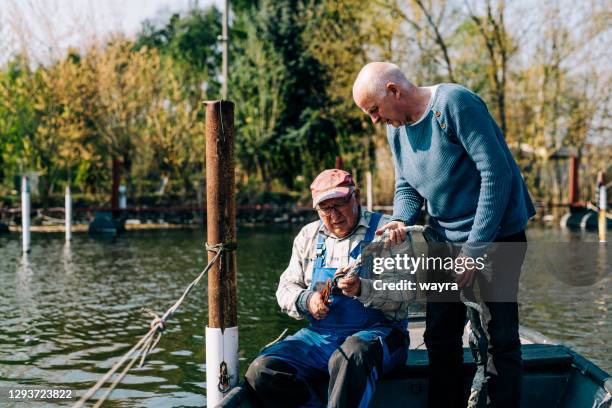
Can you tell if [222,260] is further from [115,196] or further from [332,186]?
[115,196]

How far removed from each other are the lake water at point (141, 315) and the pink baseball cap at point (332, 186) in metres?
2.98

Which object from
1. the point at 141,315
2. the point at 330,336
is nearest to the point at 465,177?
the point at 330,336

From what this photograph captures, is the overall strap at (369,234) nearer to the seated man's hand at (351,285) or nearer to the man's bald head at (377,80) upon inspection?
the seated man's hand at (351,285)

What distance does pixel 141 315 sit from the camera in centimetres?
1091

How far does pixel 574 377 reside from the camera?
4418 millimetres

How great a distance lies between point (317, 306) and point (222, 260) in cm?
72

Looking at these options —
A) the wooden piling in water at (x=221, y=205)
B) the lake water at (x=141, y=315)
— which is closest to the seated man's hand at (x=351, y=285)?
the wooden piling in water at (x=221, y=205)

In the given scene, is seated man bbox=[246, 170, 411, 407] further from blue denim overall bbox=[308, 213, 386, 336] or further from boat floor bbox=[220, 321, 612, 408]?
boat floor bbox=[220, 321, 612, 408]

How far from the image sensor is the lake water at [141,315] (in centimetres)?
759

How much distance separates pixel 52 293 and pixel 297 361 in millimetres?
9270

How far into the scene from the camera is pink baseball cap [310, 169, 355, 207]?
427 cm

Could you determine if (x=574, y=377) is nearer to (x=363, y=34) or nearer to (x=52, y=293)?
(x=52, y=293)

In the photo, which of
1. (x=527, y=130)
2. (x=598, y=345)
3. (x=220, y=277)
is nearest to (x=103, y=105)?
(x=527, y=130)

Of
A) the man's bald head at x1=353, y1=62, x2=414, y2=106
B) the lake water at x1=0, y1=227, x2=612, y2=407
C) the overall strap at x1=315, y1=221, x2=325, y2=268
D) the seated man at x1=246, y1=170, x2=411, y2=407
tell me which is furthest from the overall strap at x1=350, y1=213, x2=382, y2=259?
the lake water at x1=0, y1=227, x2=612, y2=407
